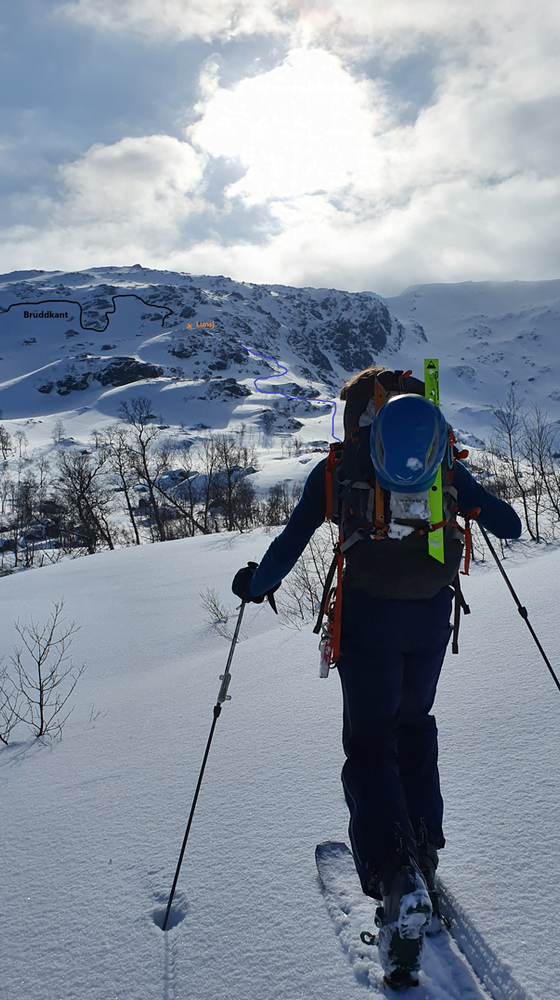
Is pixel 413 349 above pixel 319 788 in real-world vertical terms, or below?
above

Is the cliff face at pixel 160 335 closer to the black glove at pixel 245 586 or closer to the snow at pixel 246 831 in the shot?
the snow at pixel 246 831

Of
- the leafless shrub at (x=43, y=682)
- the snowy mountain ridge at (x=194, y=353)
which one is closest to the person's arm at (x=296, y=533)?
the leafless shrub at (x=43, y=682)

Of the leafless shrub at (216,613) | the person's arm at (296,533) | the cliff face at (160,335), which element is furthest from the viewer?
the cliff face at (160,335)

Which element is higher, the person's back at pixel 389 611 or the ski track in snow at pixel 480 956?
the person's back at pixel 389 611

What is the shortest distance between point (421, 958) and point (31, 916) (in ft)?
4.36

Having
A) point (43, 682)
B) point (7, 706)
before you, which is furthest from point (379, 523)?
point (7, 706)

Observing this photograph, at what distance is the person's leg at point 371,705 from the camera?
53.9 inches

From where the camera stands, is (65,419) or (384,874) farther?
(65,419)

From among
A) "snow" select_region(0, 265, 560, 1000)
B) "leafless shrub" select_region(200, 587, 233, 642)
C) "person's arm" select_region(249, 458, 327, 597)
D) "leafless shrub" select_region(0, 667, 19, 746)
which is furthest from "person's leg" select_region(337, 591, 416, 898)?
"leafless shrub" select_region(200, 587, 233, 642)

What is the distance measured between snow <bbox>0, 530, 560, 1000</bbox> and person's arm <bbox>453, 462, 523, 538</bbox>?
96 centimetres

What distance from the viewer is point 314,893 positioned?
4.92 ft

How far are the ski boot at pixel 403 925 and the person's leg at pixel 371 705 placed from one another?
0.52ft

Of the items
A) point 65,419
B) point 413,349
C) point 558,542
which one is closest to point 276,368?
→ point 65,419

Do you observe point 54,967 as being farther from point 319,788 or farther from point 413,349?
point 413,349
